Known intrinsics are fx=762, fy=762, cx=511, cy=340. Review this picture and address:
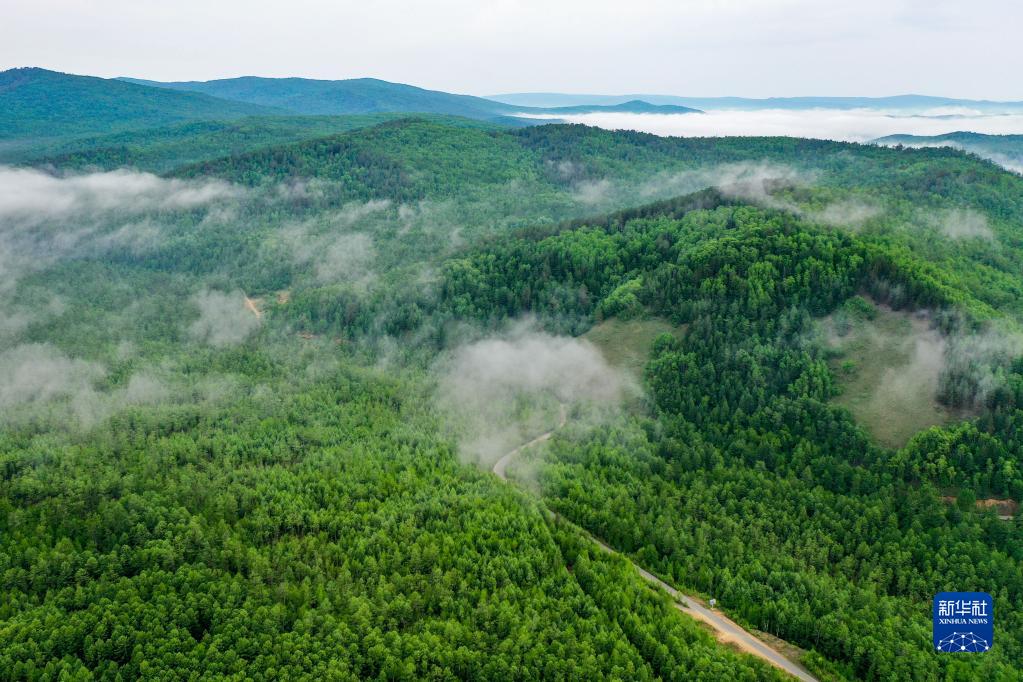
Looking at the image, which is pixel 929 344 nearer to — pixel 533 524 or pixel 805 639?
pixel 805 639

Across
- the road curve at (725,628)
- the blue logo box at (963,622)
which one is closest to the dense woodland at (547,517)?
the blue logo box at (963,622)

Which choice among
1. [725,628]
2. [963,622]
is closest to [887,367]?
[963,622]

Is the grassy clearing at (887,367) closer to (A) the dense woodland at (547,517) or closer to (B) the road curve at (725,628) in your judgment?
(A) the dense woodland at (547,517)

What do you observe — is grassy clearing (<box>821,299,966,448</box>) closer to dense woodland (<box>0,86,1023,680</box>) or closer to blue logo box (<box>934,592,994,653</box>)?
dense woodland (<box>0,86,1023,680</box>)

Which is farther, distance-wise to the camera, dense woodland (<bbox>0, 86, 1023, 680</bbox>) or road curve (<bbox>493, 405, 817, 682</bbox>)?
road curve (<bbox>493, 405, 817, 682</bbox>)

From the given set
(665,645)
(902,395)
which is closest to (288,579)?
(665,645)

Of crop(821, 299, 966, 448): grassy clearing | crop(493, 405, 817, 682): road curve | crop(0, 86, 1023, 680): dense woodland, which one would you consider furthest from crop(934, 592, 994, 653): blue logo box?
crop(821, 299, 966, 448): grassy clearing
